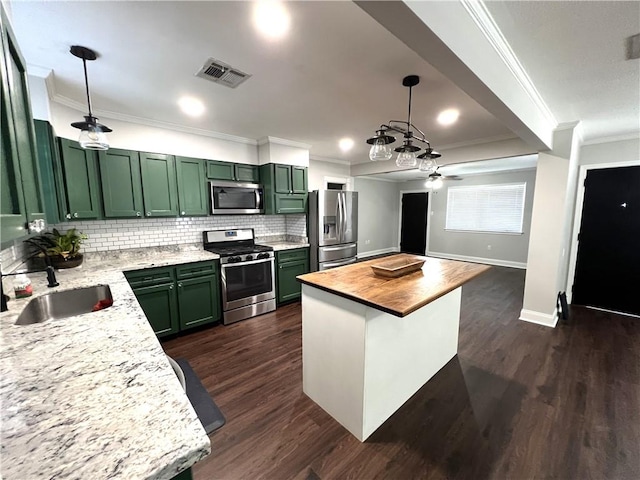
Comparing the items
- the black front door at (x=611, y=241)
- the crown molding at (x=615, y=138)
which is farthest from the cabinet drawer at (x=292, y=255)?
the crown molding at (x=615, y=138)

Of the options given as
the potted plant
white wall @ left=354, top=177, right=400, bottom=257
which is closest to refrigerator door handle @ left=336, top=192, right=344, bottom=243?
white wall @ left=354, top=177, right=400, bottom=257

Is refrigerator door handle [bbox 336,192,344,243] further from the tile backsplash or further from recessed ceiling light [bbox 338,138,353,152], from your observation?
recessed ceiling light [bbox 338,138,353,152]

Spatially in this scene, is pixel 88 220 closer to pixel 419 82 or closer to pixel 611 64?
pixel 419 82

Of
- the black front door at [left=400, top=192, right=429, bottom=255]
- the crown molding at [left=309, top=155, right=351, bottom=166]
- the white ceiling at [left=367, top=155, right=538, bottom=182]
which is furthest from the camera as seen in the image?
the black front door at [left=400, top=192, right=429, bottom=255]

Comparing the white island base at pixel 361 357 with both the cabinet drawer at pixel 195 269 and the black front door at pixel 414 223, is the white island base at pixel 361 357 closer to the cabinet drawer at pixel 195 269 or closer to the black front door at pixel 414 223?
the cabinet drawer at pixel 195 269

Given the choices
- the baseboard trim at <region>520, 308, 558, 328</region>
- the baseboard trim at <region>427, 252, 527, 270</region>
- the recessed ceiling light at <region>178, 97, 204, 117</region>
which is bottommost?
the baseboard trim at <region>520, 308, 558, 328</region>

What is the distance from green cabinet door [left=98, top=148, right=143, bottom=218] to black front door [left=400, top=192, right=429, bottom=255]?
23.2 ft

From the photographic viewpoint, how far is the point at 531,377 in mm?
2314

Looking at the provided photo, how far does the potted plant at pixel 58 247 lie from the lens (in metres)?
2.30

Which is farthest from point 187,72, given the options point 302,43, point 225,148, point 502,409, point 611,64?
point 502,409

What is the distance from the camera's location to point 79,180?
2598mm

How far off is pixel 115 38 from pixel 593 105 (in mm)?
3973

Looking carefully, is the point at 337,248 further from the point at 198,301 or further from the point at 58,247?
the point at 58,247

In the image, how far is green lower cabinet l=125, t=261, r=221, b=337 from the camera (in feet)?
8.94
